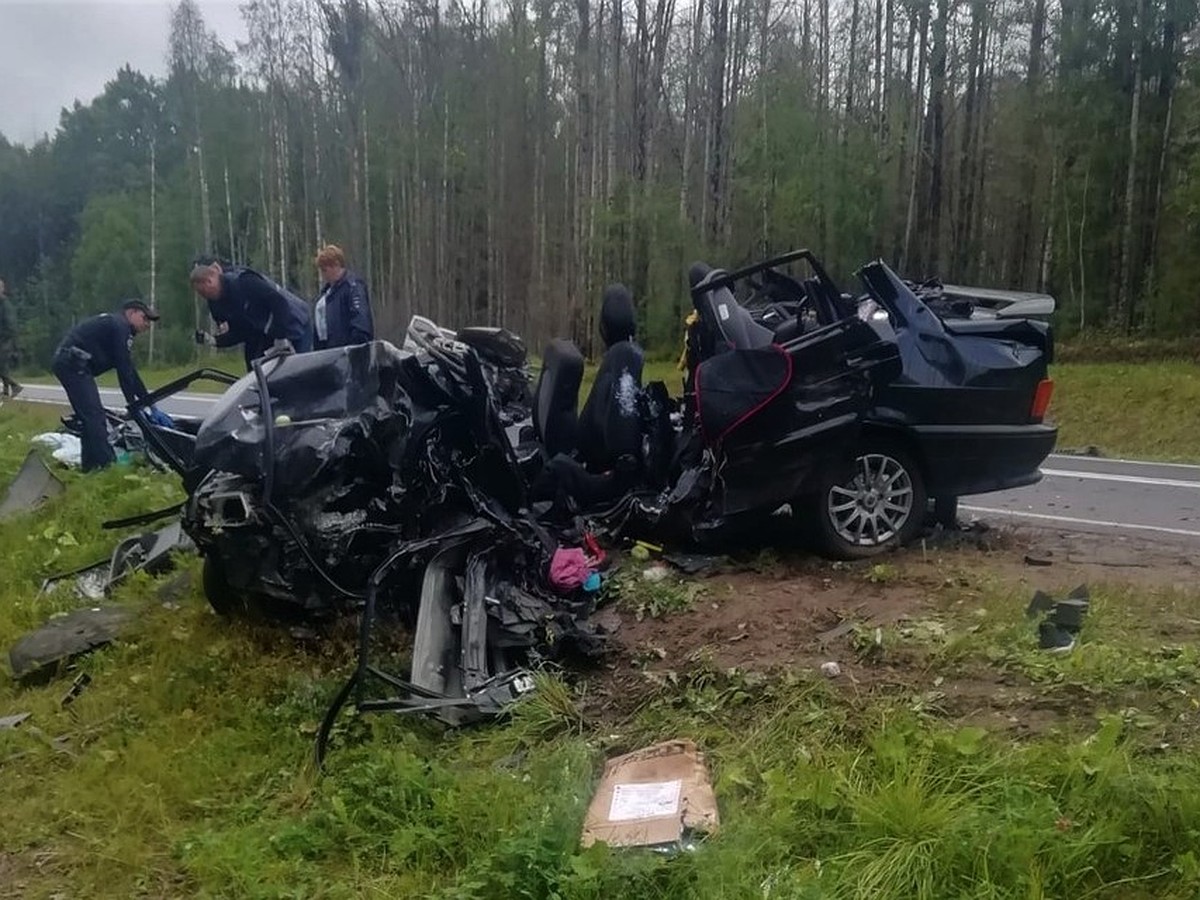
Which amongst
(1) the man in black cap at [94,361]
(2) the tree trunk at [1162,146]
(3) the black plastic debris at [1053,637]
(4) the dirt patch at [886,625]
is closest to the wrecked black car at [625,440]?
(4) the dirt patch at [886,625]

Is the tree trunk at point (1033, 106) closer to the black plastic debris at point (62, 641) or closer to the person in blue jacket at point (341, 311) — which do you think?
the person in blue jacket at point (341, 311)

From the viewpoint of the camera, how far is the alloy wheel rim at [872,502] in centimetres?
587

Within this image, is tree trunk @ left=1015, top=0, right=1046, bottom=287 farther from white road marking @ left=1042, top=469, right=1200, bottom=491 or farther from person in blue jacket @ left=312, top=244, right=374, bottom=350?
person in blue jacket @ left=312, top=244, right=374, bottom=350

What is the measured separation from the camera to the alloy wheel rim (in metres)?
5.87

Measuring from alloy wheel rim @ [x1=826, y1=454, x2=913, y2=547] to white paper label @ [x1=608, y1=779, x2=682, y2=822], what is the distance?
2475 mm

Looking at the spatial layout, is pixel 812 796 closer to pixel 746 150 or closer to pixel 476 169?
pixel 746 150

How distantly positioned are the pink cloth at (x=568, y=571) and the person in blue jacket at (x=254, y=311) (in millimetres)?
3943

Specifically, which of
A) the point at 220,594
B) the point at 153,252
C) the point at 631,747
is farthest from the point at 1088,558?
the point at 153,252

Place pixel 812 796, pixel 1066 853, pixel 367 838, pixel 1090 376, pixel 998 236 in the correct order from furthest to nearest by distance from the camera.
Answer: pixel 998 236 → pixel 1090 376 → pixel 367 838 → pixel 812 796 → pixel 1066 853

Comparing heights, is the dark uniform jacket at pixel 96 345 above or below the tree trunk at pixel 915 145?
below

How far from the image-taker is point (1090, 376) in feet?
57.6

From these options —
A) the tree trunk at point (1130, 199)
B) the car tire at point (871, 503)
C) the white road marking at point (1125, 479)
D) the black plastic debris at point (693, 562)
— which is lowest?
the white road marking at point (1125, 479)

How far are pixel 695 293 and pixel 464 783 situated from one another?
10.2ft

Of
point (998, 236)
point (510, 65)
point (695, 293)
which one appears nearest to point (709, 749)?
point (695, 293)
